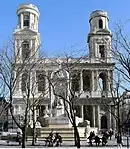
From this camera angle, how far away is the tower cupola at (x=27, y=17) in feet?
299

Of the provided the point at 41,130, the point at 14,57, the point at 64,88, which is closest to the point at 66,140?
the point at 41,130

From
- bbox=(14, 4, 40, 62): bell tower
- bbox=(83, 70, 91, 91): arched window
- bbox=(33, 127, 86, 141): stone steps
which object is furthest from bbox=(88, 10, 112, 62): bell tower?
bbox=(33, 127, 86, 141): stone steps

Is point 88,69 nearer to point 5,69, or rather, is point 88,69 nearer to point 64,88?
point 64,88

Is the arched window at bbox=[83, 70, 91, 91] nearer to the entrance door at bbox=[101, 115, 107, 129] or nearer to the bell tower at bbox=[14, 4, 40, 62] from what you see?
the entrance door at bbox=[101, 115, 107, 129]

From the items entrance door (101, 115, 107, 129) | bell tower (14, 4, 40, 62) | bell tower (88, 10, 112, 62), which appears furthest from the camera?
bell tower (88, 10, 112, 62)

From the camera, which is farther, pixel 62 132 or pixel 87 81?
pixel 87 81


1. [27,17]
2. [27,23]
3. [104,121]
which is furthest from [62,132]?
[27,17]

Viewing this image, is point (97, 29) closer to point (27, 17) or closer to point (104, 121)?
point (27, 17)

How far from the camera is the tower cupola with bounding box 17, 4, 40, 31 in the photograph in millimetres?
91188

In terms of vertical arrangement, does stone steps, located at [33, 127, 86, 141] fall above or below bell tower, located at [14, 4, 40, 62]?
below

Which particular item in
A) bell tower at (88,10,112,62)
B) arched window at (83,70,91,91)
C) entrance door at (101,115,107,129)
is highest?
bell tower at (88,10,112,62)

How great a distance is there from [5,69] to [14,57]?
134 centimetres

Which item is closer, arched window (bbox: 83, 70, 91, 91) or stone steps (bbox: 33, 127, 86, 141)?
stone steps (bbox: 33, 127, 86, 141)

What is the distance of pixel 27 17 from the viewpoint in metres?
91.8
